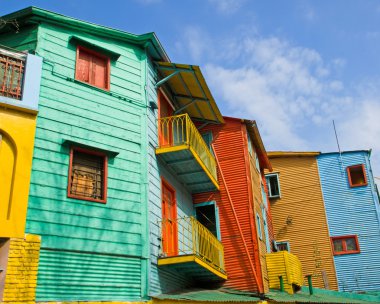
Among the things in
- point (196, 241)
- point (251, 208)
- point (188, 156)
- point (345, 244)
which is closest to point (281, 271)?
point (251, 208)

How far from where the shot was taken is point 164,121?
1562 centimetres

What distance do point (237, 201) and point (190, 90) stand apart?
14.9ft

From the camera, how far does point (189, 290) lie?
14523mm

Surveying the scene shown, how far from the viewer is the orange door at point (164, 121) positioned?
49.9 feet

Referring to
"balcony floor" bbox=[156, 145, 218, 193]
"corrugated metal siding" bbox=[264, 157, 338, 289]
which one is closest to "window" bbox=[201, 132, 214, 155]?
"balcony floor" bbox=[156, 145, 218, 193]

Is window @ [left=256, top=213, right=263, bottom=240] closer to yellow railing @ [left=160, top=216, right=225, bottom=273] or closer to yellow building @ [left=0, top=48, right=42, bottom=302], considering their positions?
yellow railing @ [left=160, top=216, right=225, bottom=273]

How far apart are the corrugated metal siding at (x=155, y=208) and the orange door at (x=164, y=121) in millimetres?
524

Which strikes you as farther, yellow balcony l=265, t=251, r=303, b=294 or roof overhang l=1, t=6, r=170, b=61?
yellow balcony l=265, t=251, r=303, b=294

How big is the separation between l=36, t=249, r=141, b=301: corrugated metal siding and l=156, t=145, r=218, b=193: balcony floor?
3.81 m

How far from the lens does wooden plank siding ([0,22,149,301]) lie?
1039 cm

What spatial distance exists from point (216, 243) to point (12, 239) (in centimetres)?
784

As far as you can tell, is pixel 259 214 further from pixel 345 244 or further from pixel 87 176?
pixel 87 176

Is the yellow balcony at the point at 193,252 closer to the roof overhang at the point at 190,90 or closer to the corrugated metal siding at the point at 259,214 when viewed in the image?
the corrugated metal siding at the point at 259,214

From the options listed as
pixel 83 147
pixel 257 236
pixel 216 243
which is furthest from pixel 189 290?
pixel 83 147
